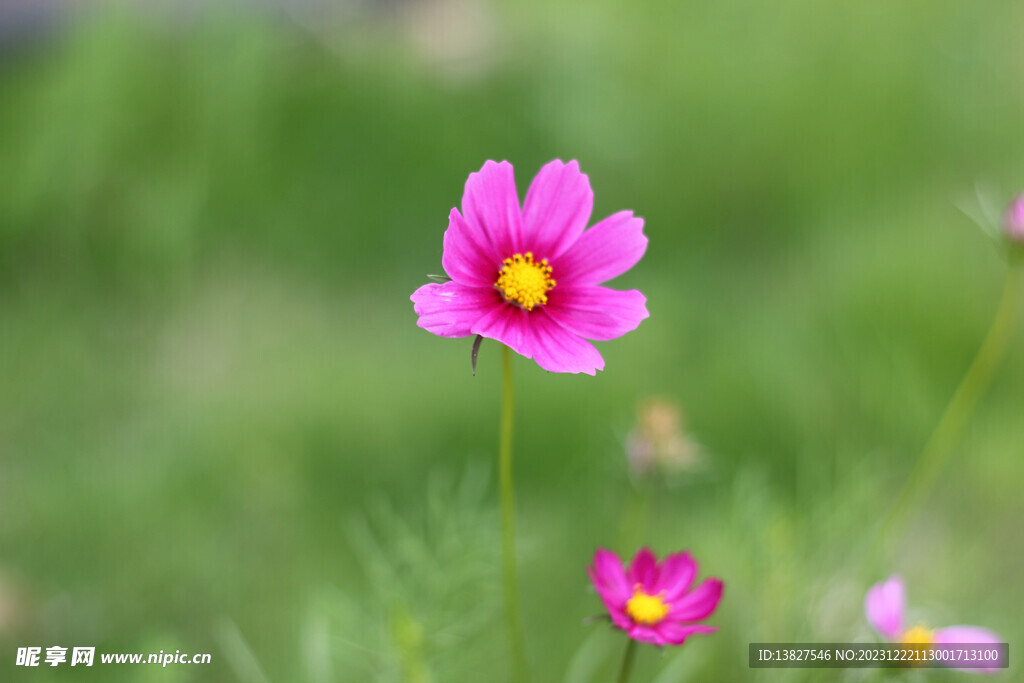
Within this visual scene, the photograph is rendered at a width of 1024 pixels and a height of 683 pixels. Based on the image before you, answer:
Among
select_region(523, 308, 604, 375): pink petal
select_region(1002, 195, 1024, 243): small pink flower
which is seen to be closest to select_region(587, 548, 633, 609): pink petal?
select_region(523, 308, 604, 375): pink petal

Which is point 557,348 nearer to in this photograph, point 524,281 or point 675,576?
point 524,281

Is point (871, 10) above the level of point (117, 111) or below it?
above

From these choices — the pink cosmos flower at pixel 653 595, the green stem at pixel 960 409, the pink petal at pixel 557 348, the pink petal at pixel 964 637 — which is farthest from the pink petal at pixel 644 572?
the green stem at pixel 960 409

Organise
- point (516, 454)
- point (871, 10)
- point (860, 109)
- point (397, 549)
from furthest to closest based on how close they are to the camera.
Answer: point (871, 10)
point (860, 109)
point (516, 454)
point (397, 549)

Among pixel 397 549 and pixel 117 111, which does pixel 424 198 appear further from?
pixel 397 549

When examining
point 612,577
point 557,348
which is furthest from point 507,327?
point 612,577

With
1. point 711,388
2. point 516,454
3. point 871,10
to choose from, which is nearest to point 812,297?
point 711,388

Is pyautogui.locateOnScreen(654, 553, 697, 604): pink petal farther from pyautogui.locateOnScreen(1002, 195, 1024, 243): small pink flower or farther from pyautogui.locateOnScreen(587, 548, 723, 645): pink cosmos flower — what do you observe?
pyautogui.locateOnScreen(1002, 195, 1024, 243): small pink flower
